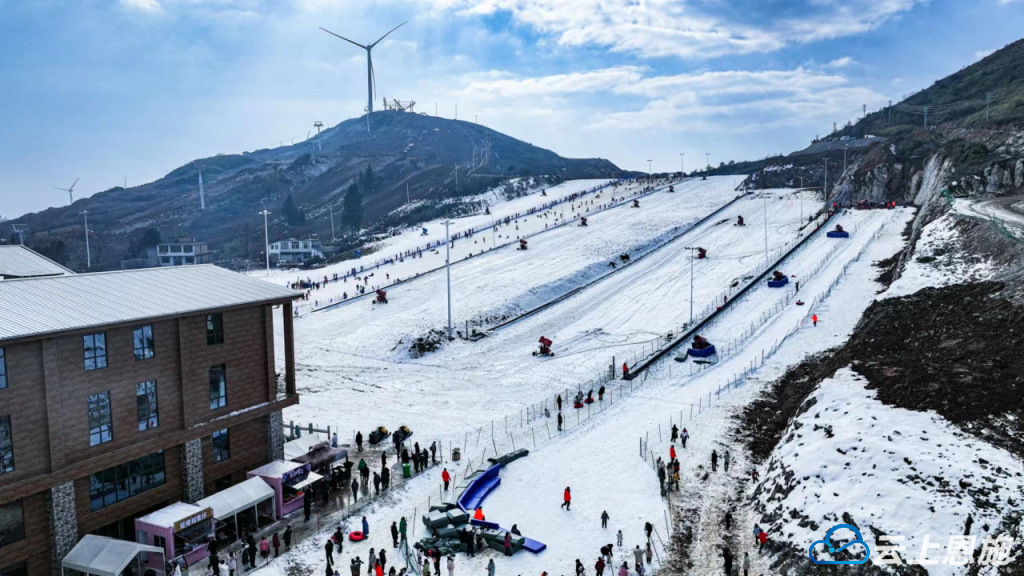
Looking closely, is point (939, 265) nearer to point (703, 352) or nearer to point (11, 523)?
point (703, 352)

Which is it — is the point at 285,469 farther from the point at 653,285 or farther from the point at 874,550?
the point at 653,285

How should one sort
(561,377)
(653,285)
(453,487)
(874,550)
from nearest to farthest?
(874,550), (453,487), (561,377), (653,285)

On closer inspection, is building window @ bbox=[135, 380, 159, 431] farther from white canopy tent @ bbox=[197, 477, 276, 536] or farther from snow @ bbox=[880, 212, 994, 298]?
snow @ bbox=[880, 212, 994, 298]

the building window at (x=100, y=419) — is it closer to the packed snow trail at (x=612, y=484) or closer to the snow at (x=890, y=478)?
the packed snow trail at (x=612, y=484)

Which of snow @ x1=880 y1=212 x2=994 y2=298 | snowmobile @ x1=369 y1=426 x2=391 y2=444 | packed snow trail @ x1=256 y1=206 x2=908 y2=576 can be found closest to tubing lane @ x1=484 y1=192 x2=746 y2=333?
packed snow trail @ x1=256 y1=206 x2=908 y2=576

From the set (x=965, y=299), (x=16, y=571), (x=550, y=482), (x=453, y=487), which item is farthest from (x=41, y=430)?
(x=965, y=299)

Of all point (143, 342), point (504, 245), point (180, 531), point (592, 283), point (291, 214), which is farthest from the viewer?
point (291, 214)

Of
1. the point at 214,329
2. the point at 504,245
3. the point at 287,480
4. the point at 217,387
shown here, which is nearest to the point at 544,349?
the point at 287,480
